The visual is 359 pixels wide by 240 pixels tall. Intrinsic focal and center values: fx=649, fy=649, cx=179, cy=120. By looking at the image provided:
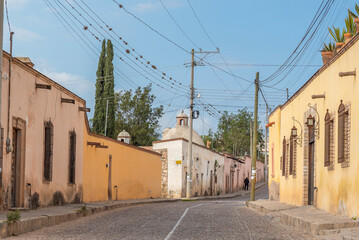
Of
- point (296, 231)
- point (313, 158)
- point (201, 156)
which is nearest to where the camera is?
point (296, 231)

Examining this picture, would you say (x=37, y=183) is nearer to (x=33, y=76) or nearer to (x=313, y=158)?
(x=33, y=76)

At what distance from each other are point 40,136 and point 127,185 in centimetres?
1519

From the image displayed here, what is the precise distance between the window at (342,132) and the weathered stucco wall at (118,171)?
1347cm

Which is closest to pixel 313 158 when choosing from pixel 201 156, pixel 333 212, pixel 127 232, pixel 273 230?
pixel 333 212

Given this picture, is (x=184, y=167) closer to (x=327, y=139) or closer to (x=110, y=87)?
(x=110, y=87)

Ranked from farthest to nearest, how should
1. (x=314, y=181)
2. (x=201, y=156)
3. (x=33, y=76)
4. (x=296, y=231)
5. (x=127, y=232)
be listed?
(x=201, y=156) < (x=314, y=181) < (x=33, y=76) < (x=296, y=231) < (x=127, y=232)

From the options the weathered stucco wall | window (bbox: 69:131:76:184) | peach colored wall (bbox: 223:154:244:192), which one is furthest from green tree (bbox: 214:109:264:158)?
window (bbox: 69:131:76:184)

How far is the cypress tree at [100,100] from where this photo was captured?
60.8 metres

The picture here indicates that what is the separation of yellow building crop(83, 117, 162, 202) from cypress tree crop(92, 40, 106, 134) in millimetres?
17775

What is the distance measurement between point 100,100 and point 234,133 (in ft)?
137

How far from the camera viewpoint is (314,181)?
22.5 m

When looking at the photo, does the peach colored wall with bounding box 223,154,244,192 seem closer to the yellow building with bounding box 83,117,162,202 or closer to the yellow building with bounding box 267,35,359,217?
the yellow building with bounding box 83,117,162,202

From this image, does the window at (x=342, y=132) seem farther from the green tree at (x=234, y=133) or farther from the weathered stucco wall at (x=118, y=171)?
the green tree at (x=234, y=133)

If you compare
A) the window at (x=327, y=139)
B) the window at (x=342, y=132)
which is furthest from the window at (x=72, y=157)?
the window at (x=342, y=132)
